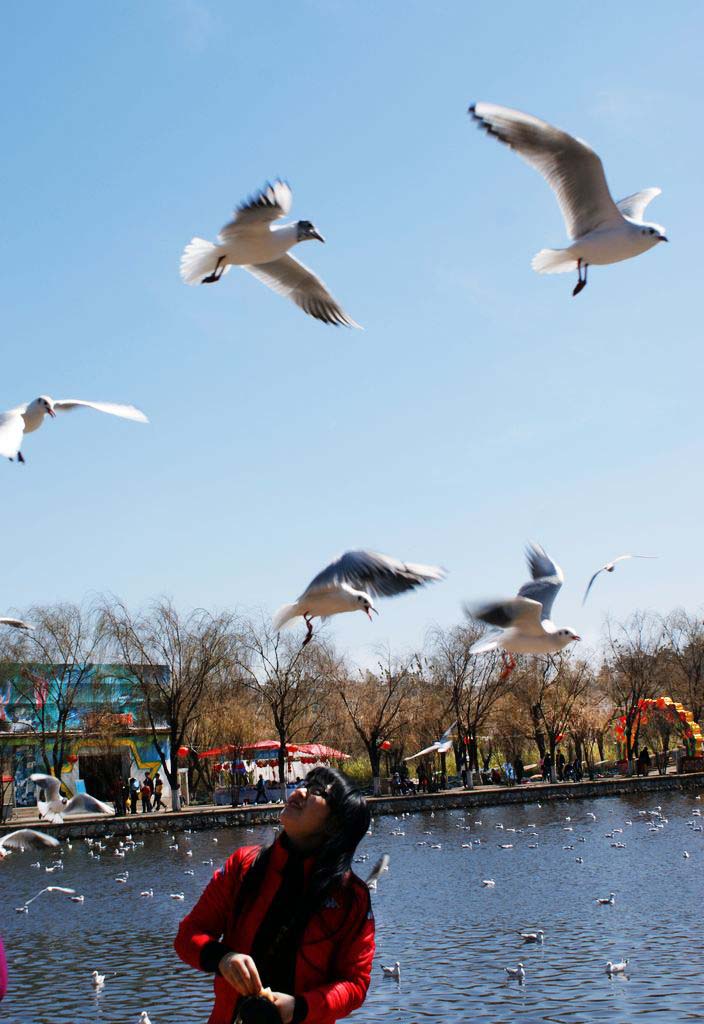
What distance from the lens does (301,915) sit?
2.82 m

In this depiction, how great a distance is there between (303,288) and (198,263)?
127 cm

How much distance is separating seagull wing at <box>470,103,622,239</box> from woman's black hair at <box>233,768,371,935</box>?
5.67 metres

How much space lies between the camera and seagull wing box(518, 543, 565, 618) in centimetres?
859

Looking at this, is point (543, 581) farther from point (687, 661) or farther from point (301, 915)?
point (687, 661)

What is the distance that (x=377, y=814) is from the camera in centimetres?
3459

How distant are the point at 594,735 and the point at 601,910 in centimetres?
3264

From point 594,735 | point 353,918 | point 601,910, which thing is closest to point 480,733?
point 594,735

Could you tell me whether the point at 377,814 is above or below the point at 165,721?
below

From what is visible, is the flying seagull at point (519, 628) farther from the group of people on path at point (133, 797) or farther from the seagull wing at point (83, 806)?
the group of people on path at point (133, 797)

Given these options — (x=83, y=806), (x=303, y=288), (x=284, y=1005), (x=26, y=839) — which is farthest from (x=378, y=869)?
(x=83, y=806)

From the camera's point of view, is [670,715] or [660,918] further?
[670,715]

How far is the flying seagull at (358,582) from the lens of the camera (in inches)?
229

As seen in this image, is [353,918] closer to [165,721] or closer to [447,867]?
[447,867]

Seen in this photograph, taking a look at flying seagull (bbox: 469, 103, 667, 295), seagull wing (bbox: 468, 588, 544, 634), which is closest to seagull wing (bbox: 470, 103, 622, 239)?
flying seagull (bbox: 469, 103, 667, 295)
